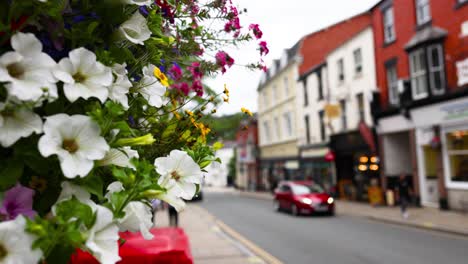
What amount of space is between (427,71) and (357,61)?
6.99 metres

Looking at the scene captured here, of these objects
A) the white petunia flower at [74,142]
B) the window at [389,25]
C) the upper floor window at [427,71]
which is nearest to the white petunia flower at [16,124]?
the white petunia flower at [74,142]

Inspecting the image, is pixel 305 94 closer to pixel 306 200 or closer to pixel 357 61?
pixel 357 61

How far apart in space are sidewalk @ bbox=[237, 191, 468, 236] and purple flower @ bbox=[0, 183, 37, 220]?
1373cm

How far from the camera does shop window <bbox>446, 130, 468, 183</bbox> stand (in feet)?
57.5

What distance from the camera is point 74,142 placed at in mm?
1124

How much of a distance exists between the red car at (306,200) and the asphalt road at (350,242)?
1.26m

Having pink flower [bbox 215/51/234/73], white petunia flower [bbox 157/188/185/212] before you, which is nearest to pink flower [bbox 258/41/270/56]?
pink flower [bbox 215/51/234/73]

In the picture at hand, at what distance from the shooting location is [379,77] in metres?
23.2

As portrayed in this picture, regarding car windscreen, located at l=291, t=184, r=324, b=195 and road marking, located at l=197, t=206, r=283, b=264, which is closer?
road marking, located at l=197, t=206, r=283, b=264

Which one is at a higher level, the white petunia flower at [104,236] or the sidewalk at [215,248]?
the white petunia flower at [104,236]

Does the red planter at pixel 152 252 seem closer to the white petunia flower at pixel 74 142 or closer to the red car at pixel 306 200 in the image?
the white petunia flower at pixel 74 142

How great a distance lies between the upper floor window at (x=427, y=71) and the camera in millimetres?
18422

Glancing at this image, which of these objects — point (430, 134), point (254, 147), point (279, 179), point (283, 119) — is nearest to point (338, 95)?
point (430, 134)

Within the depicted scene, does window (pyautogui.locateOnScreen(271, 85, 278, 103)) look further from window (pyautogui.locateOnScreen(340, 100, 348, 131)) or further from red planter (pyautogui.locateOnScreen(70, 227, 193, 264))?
red planter (pyautogui.locateOnScreen(70, 227, 193, 264))
